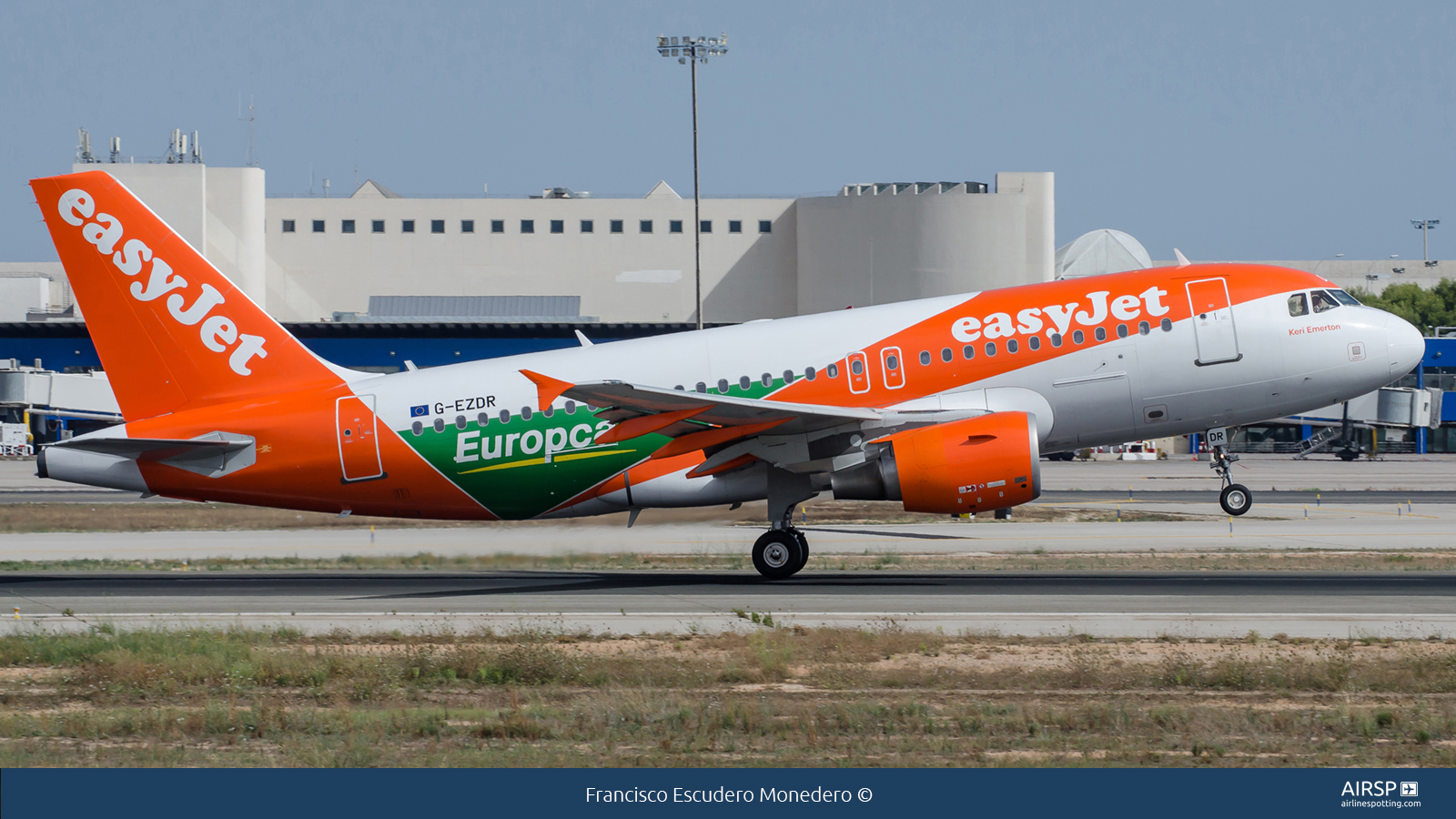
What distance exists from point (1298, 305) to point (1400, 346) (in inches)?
86.7

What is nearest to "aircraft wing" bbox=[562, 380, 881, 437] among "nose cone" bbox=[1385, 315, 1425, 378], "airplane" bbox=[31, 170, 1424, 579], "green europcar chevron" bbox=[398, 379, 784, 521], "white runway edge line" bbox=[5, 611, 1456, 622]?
"airplane" bbox=[31, 170, 1424, 579]

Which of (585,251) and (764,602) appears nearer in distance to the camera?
(764,602)

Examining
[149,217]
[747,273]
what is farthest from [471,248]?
[149,217]

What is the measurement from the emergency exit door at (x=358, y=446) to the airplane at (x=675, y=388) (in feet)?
0.12

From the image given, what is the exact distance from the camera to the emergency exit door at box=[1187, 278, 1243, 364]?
79.0 ft

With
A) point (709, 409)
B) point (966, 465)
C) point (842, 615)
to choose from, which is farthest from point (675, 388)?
point (842, 615)

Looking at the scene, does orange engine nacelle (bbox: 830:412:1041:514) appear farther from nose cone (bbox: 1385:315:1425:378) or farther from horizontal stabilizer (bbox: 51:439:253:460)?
horizontal stabilizer (bbox: 51:439:253:460)

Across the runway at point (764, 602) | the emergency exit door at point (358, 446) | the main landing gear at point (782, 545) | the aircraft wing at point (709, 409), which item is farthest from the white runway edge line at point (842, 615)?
the main landing gear at point (782, 545)

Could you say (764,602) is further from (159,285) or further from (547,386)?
(159,285)

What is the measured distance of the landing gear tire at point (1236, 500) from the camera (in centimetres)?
2530

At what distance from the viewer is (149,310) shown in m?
24.6

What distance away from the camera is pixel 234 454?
79.8ft

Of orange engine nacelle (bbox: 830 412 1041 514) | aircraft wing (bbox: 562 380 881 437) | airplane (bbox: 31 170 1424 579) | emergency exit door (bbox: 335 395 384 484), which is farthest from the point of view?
emergency exit door (bbox: 335 395 384 484)

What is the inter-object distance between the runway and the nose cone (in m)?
4.03
